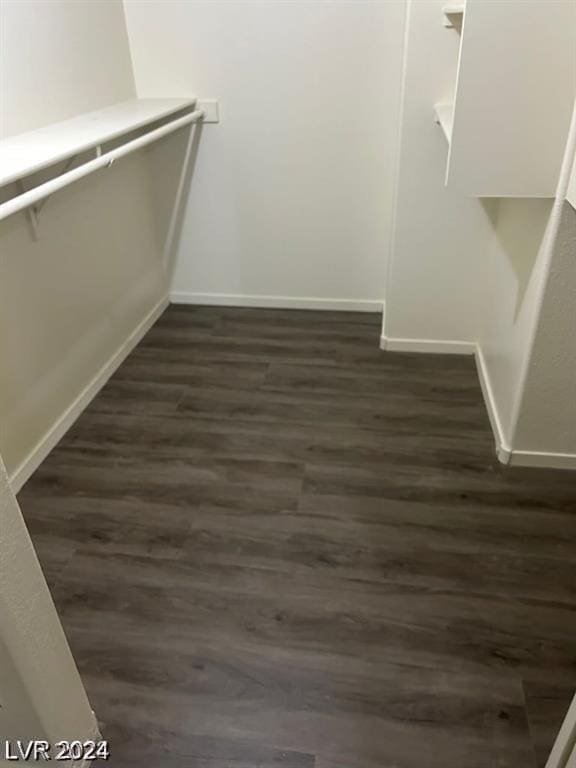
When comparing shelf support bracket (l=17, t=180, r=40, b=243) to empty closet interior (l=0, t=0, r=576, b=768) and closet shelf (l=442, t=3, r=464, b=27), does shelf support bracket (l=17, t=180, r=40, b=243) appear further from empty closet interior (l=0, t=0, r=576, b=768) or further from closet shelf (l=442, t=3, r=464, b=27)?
closet shelf (l=442, t=3, r=464, b=27)

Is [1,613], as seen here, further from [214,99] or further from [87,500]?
[214,99]

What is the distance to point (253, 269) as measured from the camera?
3113mm

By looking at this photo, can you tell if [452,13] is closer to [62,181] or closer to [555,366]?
[555,366]

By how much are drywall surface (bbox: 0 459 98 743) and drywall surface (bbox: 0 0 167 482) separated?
99 centimetres

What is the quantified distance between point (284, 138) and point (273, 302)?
0.84 m

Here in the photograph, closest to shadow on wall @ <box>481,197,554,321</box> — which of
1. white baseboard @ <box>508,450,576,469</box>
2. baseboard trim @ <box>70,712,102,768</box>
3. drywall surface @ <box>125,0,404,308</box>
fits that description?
white baseboard @ <box>508,450,576,469</box>

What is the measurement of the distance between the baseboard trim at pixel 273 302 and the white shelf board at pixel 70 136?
3.28 feet

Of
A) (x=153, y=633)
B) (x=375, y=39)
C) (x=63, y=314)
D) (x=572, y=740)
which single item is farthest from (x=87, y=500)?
(x=375, y=39)

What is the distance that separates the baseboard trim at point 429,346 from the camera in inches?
106

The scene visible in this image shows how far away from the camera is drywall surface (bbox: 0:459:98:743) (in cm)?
94

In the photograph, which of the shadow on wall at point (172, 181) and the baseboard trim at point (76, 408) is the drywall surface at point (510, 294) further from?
the baseboard trim at point (76, 408)

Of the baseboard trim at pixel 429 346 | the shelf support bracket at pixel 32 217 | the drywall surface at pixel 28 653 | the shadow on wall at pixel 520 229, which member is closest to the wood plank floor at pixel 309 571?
the baseboard trim at pixel 429 346

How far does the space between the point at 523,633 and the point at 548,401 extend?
2.50 ft

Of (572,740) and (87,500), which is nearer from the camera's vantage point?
(572,740)
